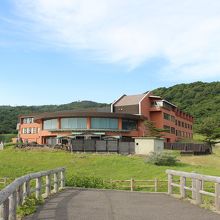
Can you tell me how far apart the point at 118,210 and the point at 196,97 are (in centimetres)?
15467

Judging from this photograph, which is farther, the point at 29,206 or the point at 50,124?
the point at 50,124

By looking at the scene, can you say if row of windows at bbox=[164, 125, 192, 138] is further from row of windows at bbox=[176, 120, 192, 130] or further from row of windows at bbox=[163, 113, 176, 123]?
row of windows at bbox=[163, 113, 176, 123]

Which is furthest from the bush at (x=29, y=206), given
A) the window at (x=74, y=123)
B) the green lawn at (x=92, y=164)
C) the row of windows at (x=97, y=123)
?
the window at (x=74, y=123)

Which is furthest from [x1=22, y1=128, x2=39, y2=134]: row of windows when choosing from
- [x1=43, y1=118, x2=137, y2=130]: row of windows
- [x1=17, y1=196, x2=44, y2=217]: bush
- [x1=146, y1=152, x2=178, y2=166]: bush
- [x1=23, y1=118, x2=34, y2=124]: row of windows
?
[x1=17, y1=196, x2=44, y2=217]: bush

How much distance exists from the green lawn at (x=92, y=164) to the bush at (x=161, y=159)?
0.99 metres

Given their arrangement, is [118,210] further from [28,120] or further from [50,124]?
[28,120]

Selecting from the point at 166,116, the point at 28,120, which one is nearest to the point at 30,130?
the point at 28,120

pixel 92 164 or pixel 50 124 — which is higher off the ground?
pixel 50 124

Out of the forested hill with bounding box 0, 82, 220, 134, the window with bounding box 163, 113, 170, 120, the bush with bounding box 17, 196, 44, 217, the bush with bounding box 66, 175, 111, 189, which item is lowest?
the bush with bounding box 66, 175, 111, 189

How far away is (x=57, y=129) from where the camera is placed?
8044 cm

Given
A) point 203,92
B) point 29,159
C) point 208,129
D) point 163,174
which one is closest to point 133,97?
point 208,129

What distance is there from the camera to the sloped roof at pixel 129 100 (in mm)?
86875

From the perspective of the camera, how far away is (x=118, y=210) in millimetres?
12492

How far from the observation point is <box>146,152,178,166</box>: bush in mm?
52281
